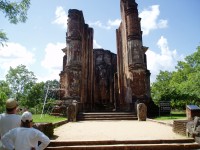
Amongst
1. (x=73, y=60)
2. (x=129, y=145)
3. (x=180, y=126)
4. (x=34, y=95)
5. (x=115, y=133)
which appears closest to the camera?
(x=129, y=145)

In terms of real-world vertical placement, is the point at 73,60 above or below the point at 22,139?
above

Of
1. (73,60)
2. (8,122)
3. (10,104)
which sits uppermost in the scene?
(73,60)

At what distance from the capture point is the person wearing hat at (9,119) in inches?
144

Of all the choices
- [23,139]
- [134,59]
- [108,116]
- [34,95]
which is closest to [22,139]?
[23,139]

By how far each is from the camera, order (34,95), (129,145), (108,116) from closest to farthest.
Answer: (129,145) → (108,116) → (34,95)

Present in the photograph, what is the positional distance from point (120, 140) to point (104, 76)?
2787 cm

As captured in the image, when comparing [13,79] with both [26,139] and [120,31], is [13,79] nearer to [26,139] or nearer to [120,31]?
[120,31]

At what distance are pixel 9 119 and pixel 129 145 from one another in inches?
144

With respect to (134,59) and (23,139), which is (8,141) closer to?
(23,139)

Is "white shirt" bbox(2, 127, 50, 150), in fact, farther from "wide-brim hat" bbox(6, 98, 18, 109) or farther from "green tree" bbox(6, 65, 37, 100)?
"green tree" bbox(6, 65, 37, 100)

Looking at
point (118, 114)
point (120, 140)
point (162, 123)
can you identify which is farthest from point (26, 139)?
point (118, 114)

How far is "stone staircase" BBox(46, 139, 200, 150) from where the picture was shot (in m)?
6.30

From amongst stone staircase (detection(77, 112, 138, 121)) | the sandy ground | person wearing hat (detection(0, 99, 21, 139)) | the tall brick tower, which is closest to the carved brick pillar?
stone staircase (detection(77, 112, 138, 121))

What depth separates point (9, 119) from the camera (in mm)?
3691
